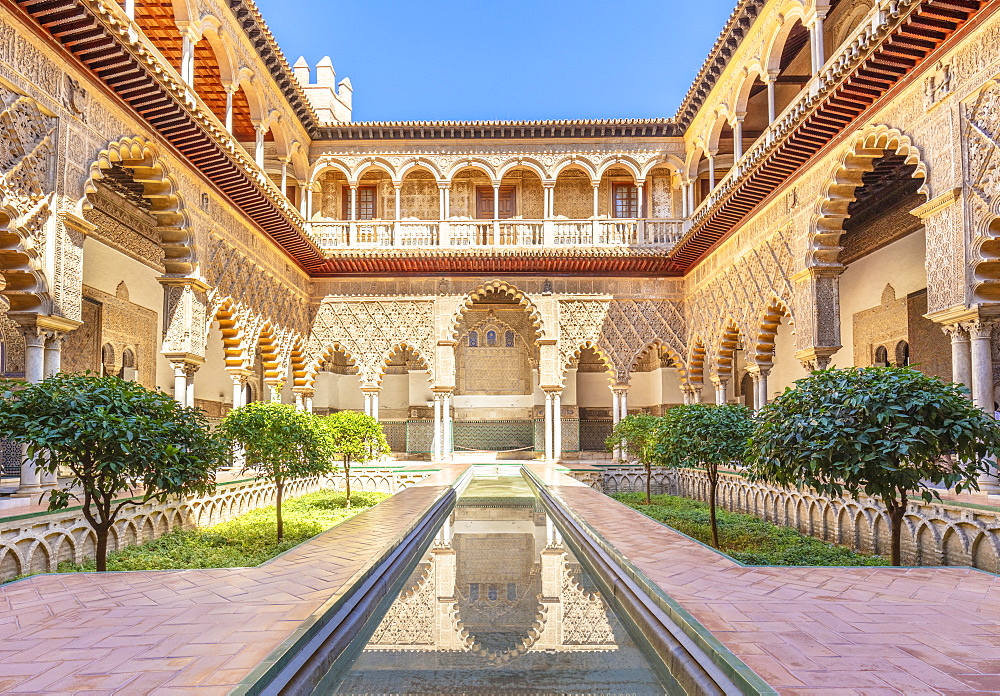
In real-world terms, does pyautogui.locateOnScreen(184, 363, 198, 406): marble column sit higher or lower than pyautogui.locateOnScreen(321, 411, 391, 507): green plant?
higher

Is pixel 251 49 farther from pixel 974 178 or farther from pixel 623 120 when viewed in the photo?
pixel 974 178

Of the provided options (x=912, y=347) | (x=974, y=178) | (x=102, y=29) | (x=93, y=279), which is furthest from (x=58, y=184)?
(x=912, y=347)

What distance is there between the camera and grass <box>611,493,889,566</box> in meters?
6.81

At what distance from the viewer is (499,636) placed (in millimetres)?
3734

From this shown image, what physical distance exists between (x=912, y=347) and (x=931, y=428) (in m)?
8.02

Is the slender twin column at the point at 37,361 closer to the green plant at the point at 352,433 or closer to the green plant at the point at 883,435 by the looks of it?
the green plant at the point at 352,433

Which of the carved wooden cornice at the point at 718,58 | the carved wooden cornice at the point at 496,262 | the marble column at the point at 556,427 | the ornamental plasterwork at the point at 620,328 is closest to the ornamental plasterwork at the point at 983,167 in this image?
the carved wooden cornice at the point at 718,58

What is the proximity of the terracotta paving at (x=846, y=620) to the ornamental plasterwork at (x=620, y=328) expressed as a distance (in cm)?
1129

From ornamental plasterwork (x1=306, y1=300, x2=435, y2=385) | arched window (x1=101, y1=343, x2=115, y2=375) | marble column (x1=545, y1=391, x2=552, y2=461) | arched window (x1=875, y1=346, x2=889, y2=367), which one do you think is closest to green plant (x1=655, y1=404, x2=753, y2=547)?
arched window (x1=875, y1=346, x2=889, y2=367)

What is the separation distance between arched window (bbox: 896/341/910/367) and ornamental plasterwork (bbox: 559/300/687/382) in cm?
481

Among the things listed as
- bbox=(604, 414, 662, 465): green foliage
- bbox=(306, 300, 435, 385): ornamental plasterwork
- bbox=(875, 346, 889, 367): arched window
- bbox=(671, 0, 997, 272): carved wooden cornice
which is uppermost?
bbox=(671, 0, 997, 272): carved wooden cornice

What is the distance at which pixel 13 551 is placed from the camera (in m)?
5.37

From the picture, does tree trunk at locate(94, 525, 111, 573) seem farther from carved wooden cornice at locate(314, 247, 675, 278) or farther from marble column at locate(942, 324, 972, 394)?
carved wooden cornice at locate(314, 247, 675, 278)

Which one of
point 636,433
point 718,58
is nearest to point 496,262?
point 636,433
